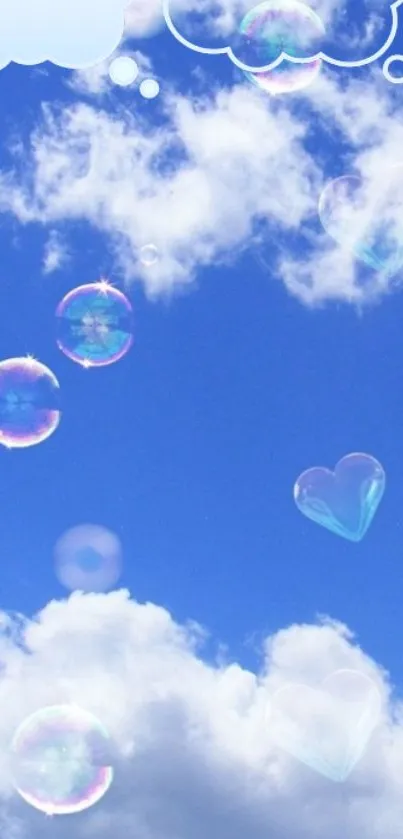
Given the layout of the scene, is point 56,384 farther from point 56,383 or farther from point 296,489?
point 296,489

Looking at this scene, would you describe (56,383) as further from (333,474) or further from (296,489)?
(333,474)

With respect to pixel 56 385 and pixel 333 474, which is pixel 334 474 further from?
pixel 56 385

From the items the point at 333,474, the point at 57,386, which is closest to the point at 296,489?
the point at 333,474

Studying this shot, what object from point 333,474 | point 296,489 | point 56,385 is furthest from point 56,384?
point 333,474

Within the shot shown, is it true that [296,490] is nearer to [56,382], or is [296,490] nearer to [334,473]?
[334,473]

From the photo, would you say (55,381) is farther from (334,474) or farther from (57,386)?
(334,474)

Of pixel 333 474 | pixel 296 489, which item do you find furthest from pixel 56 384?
pixel 333 474
